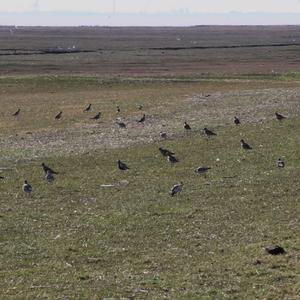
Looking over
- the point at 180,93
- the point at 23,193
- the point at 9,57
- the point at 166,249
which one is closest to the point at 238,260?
the point at 166,249

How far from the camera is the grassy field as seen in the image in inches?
547

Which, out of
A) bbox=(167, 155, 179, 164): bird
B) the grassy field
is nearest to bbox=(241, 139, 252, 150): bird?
the grassy field

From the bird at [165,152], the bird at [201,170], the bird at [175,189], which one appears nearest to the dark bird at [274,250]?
the bird at [175,189]

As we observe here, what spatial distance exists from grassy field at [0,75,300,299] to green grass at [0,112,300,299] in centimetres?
3

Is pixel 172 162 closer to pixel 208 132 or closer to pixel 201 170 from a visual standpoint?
pixel 201 170

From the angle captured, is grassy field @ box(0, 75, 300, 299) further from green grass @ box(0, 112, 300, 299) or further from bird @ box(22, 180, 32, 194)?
bird @ box(22, 180, 32, 194)

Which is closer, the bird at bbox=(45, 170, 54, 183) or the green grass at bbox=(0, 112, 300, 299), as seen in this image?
the green grass at bbox=(0, 112, 300, 299)

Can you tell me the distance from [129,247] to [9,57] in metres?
93.5

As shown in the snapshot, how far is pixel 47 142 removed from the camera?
33.1 meters

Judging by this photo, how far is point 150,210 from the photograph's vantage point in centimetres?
1981

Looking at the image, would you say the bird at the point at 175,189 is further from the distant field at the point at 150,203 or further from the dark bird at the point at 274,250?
the dark bird at the point at 274,250

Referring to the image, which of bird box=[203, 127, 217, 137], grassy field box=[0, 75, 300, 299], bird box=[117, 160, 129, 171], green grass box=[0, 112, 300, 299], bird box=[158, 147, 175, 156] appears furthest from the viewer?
bird box=[203, 127, 217, 137]

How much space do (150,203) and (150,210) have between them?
34.8 inches

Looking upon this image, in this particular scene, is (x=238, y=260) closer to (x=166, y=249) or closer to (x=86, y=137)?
(x=166, y=249)
